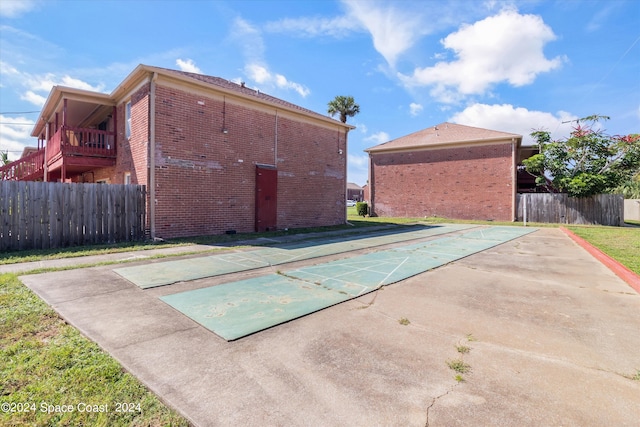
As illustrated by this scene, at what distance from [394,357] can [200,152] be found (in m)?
10.4

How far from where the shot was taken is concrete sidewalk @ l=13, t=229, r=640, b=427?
214 cm

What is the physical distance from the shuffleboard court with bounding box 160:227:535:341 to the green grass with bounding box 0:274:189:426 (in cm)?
103

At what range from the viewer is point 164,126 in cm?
1039

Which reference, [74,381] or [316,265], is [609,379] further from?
[316,265]

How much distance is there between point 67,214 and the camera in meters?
8.84

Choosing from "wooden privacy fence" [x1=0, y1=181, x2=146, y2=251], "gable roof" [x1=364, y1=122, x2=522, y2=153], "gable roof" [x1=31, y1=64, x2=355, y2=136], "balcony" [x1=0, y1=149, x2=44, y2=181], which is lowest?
"wooden privacy fence" [x1=0, y1=181, x2=146, y2=251]

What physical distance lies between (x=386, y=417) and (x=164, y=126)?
10932mm

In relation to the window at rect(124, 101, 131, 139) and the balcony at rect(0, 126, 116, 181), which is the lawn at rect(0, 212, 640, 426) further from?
the balcony at rect(0, 126, 116, 181)

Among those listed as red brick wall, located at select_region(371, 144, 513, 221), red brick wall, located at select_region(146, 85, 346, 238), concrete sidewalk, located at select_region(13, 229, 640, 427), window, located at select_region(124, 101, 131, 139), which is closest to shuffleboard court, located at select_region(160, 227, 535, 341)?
concrete sidewalk, located at select_region(13, 229, 640, 427)

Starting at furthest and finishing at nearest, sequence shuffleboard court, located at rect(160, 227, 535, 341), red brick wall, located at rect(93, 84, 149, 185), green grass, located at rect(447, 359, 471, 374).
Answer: red brick wall, located at rect(93, 84, 149, 185)
shuffleboard court, located at rect(160, 227, 535, 341)
green grass, located at rect(447, 359, 471, 374)

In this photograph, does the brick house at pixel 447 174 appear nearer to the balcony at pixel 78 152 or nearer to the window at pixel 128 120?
the window at pixel 128 120

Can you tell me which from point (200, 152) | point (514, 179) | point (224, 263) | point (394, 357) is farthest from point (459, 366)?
point (514, 179)

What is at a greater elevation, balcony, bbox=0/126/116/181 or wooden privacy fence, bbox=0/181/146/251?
balcony, bbox=0/126/116/181

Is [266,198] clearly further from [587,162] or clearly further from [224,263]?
[587,162]
